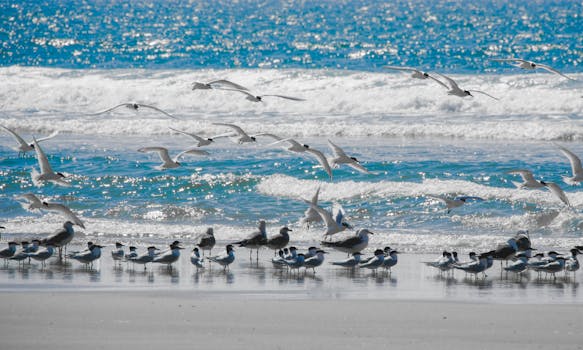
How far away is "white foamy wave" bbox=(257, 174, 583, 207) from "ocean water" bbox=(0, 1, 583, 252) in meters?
0.05

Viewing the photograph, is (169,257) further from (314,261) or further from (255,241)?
(314,261)

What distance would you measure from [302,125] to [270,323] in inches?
842

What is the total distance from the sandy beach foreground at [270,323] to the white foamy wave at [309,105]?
17.7 metres

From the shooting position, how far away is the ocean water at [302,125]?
59.7 ft

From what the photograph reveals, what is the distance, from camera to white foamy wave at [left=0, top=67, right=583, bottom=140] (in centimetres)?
2997

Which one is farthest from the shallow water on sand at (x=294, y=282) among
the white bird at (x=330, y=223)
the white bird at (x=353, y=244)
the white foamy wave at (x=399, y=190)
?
the white foamy wave at (x=399, y=190)

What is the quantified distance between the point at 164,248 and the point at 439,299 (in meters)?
5.45

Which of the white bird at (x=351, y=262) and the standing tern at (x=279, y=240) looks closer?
the white bird at (x=351, y=262)

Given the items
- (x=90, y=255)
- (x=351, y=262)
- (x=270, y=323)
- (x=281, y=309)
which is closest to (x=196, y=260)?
(x=90, y=255)

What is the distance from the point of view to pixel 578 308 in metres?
10.6

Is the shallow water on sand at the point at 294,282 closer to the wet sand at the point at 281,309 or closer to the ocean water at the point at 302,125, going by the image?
the wet sand at the point at 281,309

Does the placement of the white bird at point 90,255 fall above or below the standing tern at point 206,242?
below

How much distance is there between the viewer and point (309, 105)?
37.5 metres

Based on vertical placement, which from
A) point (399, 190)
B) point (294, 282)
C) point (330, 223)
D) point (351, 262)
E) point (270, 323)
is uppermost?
point (399, 190)
